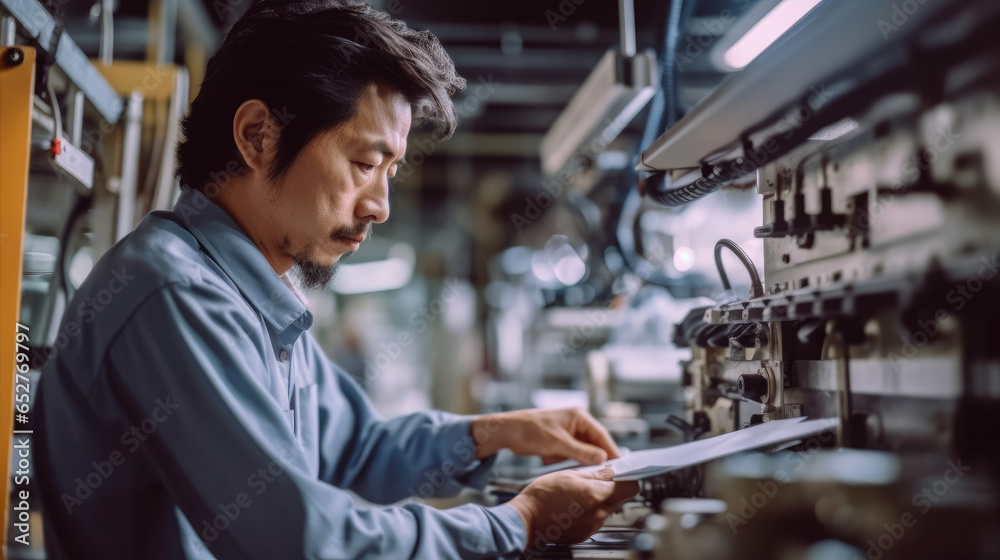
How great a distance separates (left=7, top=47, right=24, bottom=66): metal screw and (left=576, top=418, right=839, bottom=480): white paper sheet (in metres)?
1.24

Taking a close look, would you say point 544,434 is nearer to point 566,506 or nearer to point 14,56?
point 566,506

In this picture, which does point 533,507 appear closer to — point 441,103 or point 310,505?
point 310,505

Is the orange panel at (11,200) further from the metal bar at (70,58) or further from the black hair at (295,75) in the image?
the black hair at (295,75)

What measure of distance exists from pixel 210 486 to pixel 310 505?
137mm

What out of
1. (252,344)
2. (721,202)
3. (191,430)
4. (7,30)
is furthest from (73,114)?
(721,202)

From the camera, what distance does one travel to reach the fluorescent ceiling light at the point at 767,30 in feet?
3.80

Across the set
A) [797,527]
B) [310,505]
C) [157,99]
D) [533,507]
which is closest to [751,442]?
[797,527]

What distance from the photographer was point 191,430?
33.9 inches

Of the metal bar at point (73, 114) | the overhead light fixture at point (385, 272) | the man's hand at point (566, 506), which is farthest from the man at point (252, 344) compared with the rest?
the overhead light fixture at point (385, 272)

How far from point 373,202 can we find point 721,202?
1.59 meters

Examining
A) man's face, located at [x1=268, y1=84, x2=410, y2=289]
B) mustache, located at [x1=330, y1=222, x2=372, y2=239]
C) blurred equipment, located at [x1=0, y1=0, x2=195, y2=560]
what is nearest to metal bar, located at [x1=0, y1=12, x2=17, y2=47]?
blurred equipment, located at [x1=0, y1=0, x2=195, y2=560]

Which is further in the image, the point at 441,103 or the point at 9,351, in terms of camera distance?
the point at 441,103

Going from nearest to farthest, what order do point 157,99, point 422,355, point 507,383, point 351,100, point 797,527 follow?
point 797,527 → point 351,100 → point 157,99 → point 507,383 → point 422,355

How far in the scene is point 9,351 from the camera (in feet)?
3.92
